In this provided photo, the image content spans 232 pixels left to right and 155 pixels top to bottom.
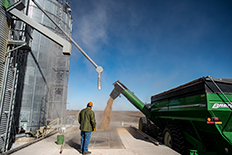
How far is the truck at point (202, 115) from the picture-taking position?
4.90 m

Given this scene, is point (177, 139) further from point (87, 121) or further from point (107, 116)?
point (107, 116)

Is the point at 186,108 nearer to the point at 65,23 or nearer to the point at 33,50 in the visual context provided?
the point at 33,50

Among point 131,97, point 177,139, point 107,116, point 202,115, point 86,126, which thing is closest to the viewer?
point 202,115

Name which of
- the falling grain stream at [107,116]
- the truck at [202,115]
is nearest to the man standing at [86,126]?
the truck at [202,115]

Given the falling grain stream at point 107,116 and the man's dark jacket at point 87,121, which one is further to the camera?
the falling grain stream at point 107,116

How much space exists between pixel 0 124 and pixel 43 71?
8151 millimetres

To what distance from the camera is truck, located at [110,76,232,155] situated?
4902mm

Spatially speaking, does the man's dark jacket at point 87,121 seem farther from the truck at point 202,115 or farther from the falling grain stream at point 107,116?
the falling grain stream at point 107,116

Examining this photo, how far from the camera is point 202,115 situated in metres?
5.22

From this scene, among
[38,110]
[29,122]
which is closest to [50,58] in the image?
[38,110]

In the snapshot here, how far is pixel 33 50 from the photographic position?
13320 mm

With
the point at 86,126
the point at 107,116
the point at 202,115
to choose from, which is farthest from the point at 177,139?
the point at 107,116

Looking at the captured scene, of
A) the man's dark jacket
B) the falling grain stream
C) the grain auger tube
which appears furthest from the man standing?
the falling grain stream

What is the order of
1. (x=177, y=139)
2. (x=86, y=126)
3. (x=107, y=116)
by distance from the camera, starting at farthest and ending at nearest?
(x=107, y=116), (x=177, y=139), (x=86, y=126)
